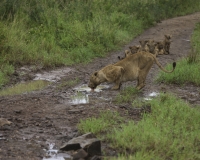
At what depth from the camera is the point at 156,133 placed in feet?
19.1

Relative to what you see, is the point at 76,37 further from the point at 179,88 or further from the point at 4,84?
the point at 179,88

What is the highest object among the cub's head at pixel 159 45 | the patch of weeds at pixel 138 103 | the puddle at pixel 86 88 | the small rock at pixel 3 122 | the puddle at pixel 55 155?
the small rock at pixel 3 122

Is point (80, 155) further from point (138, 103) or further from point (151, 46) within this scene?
point (151, 46)

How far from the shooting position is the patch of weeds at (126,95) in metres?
7.95

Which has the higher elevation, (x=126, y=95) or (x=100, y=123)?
(x=100, y=123)

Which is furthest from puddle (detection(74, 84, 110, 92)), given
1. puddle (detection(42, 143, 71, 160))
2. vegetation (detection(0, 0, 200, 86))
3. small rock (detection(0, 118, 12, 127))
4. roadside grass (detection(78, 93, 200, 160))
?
puddle (detection(42, 143, 71, 160))

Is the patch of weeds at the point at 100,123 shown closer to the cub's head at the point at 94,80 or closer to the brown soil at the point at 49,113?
the brown soil at the point at 49,113

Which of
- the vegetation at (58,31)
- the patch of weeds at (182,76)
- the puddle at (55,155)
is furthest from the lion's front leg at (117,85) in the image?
the puddle at (55,155)

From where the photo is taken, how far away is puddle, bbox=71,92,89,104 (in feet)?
26.6

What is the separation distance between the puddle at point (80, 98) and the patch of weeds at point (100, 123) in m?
1.23

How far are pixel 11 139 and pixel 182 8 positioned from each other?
2027cm

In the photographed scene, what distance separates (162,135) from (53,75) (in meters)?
5.38

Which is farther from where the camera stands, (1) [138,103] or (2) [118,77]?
(2) [118,77]

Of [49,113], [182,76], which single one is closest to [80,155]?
[49,113]
